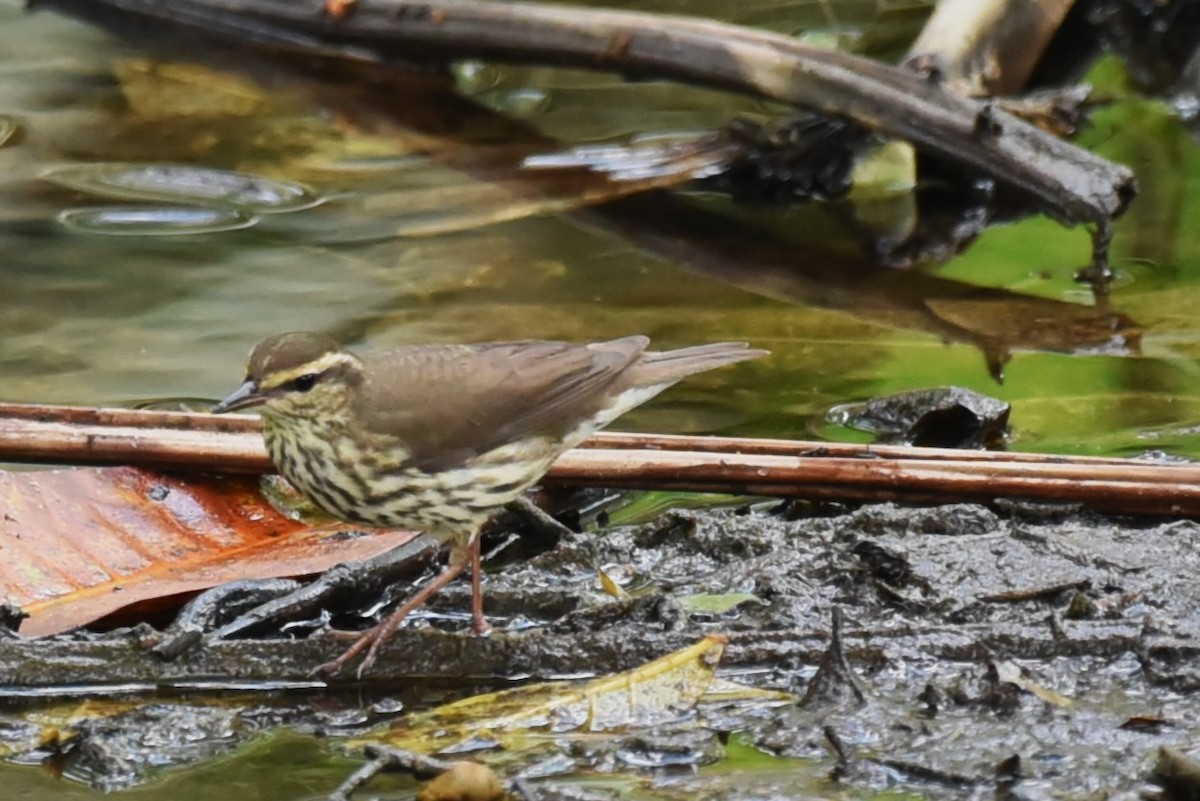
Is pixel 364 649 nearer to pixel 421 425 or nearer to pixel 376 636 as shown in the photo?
pixel 376 636

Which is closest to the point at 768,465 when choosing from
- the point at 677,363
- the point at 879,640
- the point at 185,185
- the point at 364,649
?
the point at 677,363

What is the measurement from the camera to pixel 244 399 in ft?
13.8

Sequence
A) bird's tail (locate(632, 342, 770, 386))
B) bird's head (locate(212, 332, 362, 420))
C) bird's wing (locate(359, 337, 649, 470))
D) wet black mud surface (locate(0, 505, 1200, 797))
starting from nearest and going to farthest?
wet black mud surface (locate(0, 505, 1200, 797)) → bird's head (locate(212, 332, 362, 420)) → bird's wing (locate(359, 337, 649, 470)) → bird's tail (locate(632, 342, 770, 386))

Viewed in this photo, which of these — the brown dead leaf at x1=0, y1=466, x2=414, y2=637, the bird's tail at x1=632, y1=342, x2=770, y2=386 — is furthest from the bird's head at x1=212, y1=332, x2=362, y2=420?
the bird's tail at x1=632, y1=342, x2=770, y2=386

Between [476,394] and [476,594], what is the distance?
549 millimetres

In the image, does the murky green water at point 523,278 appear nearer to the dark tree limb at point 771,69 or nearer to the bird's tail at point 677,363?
the dark tree limb at point 771,69

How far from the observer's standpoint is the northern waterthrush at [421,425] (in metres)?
4.29

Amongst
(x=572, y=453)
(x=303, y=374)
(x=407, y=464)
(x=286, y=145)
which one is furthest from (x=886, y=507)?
(x=286, y=145)

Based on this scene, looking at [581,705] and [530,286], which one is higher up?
[530,286]

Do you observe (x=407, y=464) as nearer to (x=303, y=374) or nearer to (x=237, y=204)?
(x=303, y=374)

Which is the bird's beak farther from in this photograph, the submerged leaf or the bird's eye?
the submerged leaf

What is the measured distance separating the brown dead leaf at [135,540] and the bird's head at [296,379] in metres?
0.42

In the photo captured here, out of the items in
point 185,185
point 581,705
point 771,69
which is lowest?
point 581,705

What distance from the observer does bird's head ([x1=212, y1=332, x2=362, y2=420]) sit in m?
4.25
